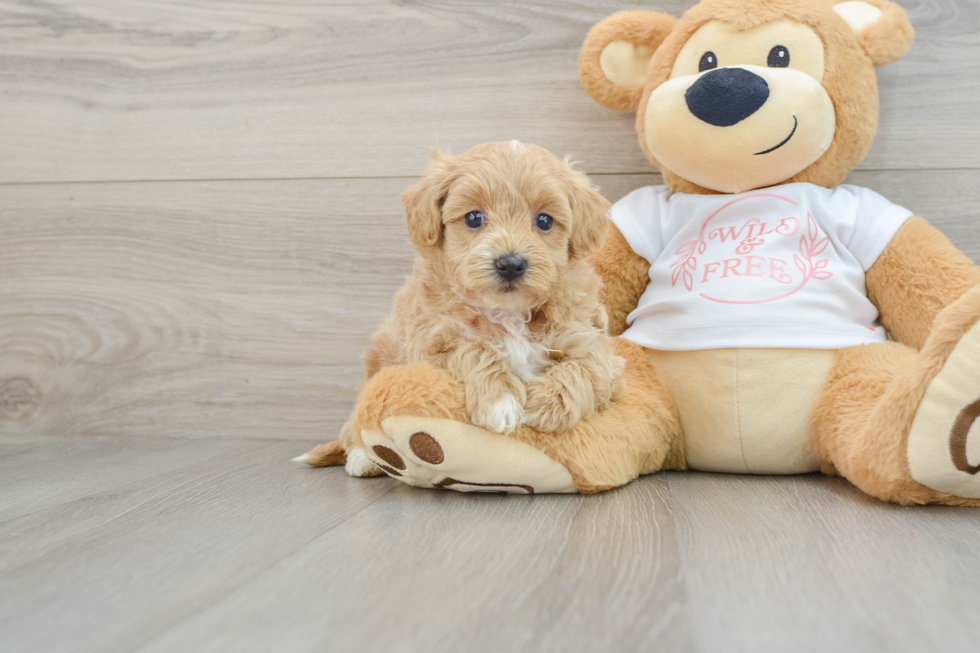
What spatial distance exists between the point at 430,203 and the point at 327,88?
2.22 feet

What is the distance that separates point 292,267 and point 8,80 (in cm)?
78

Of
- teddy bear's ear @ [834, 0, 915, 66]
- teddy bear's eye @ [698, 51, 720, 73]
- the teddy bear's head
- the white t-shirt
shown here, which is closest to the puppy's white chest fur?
the white t-shirt

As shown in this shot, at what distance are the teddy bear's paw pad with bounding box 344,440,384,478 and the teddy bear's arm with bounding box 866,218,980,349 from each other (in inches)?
33.1

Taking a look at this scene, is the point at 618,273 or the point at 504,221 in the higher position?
the point at 504,221

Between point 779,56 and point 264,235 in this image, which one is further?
point 264,235

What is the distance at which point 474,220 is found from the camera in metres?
0.92

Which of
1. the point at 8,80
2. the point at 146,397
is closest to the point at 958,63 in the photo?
the point at 146,397

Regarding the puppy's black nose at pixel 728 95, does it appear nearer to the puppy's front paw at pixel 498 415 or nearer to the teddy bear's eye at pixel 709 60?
the teddy bear's eye at pixel 709 60

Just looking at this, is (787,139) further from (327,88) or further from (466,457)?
(327,88)

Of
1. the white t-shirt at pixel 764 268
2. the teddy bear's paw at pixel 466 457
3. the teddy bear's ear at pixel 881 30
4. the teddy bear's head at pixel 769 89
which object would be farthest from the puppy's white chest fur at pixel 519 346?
the teddy bear's ear at pixel 881 30

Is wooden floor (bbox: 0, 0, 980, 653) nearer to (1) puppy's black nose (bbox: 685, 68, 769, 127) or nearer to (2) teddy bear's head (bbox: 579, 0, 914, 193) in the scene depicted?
(2) teddy bear's head (bbox: 579, 0, 914, 193)

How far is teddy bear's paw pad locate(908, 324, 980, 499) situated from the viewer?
2.56 feet

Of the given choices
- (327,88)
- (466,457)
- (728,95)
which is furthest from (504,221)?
(327,88)

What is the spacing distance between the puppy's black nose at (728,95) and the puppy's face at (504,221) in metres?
0.24
